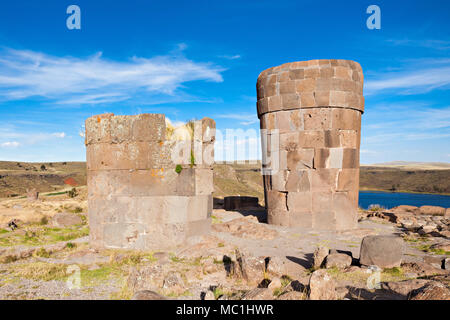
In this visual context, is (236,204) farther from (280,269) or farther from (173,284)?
(173,284)

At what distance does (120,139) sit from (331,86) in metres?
6.56

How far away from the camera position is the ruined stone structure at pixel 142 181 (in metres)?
7.57

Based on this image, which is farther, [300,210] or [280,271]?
[300,210]

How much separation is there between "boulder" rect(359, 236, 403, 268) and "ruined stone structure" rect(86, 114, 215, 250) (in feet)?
13.0

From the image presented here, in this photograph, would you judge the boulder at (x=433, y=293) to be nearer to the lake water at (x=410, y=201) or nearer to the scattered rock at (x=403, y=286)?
the scattered rock at (x=403, y=286)

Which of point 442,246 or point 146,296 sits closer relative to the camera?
point 146,296


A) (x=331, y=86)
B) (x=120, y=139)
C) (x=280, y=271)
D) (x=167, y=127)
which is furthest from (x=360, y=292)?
(x=331, y=86)

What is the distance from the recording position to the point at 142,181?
765cm

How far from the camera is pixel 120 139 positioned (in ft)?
25.0

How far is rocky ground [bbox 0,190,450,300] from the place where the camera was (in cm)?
460


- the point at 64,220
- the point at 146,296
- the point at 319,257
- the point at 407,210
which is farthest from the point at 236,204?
the point at 146,296

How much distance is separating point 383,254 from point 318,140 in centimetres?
482

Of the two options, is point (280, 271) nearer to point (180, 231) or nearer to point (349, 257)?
point (349, 257)
